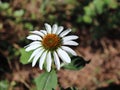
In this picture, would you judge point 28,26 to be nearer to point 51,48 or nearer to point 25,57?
point 25,57

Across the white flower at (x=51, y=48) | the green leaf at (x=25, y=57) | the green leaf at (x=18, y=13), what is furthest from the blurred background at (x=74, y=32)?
the white flower at (x=51, y=48)

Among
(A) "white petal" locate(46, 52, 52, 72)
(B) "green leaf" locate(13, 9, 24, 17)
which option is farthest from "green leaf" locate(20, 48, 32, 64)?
(B) "green leaf" locate(13, 9, 24, 17)

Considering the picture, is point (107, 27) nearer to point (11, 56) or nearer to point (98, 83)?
point (98, 83)

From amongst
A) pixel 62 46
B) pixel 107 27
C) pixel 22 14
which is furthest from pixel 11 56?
pixel 62 46

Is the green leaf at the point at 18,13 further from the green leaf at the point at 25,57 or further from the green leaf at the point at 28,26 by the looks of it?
the green leaf at the point at 25,57

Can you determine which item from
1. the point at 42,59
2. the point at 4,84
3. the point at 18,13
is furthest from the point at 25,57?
the point at 18,13

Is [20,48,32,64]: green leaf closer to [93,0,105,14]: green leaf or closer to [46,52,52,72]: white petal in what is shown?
[46,52,52,72]: white petal
